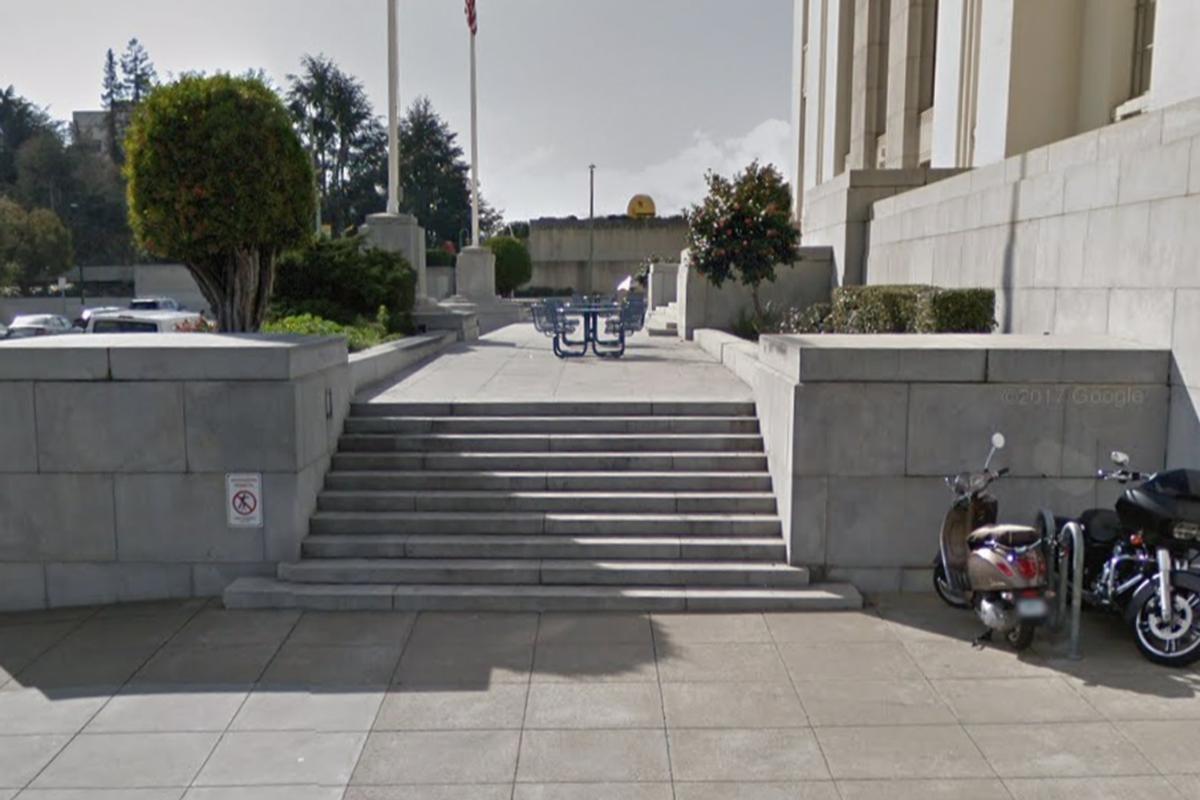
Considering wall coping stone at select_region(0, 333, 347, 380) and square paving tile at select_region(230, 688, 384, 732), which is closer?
square paving tile at select_region(230, 688, 384, 732)

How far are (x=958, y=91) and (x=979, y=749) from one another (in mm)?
15707

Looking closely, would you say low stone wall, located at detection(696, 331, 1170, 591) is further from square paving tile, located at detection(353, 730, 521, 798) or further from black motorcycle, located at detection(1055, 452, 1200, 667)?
square paving tile, located at detection(353, 730, 521, 798)

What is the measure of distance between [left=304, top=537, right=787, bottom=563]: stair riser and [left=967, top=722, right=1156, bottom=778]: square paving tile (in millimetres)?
2479

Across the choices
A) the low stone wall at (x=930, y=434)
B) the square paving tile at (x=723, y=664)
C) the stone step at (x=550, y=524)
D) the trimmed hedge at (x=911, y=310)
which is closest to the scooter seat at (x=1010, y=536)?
the low stone wall at (x=930, y=434)

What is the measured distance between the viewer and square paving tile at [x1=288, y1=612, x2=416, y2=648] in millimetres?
6051

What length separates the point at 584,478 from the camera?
25.4ft

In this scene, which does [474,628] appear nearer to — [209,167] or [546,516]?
[546,516]

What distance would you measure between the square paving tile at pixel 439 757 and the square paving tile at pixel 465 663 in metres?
0.63

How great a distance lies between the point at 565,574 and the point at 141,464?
11.2 ft

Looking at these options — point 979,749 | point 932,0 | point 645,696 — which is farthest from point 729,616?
point 932,0

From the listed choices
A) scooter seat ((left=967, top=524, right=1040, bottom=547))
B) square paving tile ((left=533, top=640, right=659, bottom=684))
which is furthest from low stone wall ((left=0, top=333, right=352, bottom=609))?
scooter seat ((left=967, top=524, right=1040, bottom=547))

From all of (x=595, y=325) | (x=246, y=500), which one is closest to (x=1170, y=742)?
(x=246, y=500)

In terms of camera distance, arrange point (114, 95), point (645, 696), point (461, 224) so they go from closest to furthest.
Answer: point (645, 696)
point (461, 224)
point (114, 95)

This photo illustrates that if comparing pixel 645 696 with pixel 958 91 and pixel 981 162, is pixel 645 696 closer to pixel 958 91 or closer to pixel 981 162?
pixel 981 162
